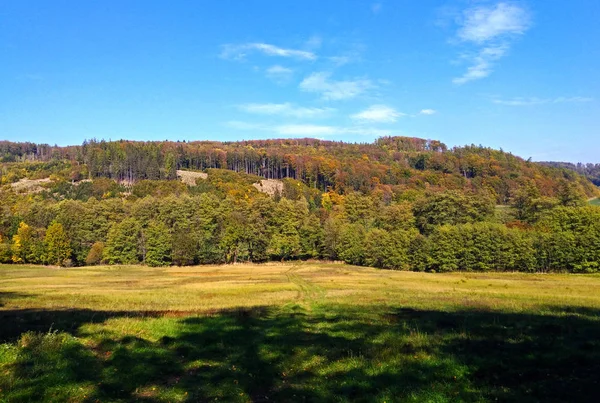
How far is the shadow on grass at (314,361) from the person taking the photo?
11.2m

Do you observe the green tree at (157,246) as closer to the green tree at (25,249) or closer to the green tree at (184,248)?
the green tree at (184,248)

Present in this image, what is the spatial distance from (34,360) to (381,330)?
13.9m

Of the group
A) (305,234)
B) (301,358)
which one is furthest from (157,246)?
(301,358)

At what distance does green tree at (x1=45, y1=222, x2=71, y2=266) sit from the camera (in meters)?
115

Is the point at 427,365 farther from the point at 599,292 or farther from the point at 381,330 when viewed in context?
the point at 599,292

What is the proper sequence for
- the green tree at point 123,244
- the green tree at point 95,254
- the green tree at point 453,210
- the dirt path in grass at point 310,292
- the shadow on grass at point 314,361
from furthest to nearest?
the green tree at point 453,210, the green tree at point 95,254, the green tree at point 123,244, the dirt path in grass at point 310,292, the shadow on grass at point 314,361

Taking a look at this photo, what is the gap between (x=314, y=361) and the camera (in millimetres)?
14453

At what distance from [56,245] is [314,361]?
409 feet

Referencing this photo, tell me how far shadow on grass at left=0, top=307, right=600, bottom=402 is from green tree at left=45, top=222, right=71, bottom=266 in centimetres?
11088

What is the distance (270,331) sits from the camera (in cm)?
1944

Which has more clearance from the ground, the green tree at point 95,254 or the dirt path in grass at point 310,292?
the dirt path in grass at point 310,292

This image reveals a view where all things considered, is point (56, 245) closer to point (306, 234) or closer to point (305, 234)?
point (305, 234)

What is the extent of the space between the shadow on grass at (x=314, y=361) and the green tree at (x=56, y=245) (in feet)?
364

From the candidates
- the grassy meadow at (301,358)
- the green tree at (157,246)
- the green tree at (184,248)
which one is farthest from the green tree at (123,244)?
the grassy meadow at (301,358)
